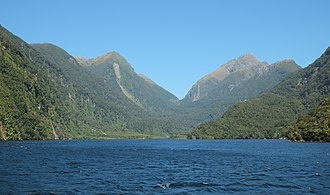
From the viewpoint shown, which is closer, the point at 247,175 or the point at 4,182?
the point at 4,182

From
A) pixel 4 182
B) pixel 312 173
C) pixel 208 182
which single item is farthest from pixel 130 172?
pixel 312 173

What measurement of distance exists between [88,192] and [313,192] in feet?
104

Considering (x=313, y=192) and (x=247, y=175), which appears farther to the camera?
(x=247, y=175)

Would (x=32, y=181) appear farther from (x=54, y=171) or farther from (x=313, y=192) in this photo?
(x=313, y=192)

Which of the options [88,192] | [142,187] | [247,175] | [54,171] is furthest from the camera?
[54,171]

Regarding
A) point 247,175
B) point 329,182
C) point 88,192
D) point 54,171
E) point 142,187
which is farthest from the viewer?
point 54,171

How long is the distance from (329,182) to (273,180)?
29.7 ft

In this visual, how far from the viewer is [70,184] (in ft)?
221

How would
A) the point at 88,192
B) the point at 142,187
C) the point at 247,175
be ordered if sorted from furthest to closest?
the point at 247,175 < the point at 142,187 < the point at 88,192

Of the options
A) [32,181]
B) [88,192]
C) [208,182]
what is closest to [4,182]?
[32,181]

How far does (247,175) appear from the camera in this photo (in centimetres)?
8206

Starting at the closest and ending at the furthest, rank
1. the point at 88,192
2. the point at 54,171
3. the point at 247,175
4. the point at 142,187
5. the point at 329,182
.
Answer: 1. the point at 88,192
2. the point at 142,187
3. the point at 329,182
4. the point at 247,175
5. the point at 54,171

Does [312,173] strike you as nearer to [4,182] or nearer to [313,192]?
[313,192]

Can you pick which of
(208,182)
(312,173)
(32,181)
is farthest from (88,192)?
(312,173)
